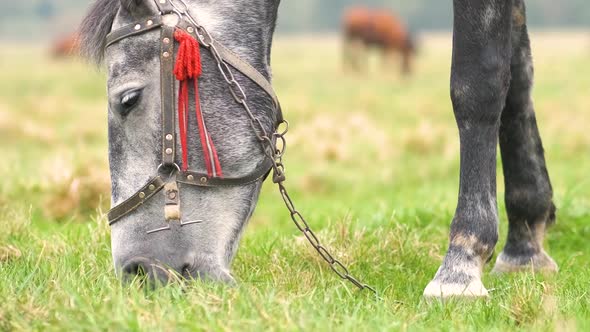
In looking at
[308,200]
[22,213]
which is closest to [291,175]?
[308,200]

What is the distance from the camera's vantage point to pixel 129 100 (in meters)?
3.14

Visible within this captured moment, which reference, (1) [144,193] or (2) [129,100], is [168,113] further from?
(1) [144,193]

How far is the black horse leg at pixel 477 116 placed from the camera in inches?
134

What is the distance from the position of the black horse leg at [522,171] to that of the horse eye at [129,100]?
6.84ft

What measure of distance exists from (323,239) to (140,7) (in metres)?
1.72

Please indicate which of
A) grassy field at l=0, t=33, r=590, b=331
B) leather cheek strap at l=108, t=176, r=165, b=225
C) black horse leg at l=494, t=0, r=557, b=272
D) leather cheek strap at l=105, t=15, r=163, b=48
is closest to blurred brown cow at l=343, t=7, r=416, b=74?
grassy field at l=0, t=33, r=590, b=331

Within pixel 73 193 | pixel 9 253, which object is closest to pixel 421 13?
pixel 73 193

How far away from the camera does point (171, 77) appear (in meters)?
3.15

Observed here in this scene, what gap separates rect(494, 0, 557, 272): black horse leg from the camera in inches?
168

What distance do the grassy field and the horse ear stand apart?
31 cm

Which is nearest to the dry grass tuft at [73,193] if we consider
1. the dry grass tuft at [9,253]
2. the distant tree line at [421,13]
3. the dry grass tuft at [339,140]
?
the dry grass tuft at [9,253]

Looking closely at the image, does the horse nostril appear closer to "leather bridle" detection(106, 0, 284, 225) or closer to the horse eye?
"leather bridle" detection(106, 0, 284, 225)

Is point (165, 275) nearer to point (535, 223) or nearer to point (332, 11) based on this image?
point (535, 223)

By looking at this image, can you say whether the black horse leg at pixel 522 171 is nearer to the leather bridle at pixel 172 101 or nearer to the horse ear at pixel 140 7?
the leather bridle at pixel 172 101
